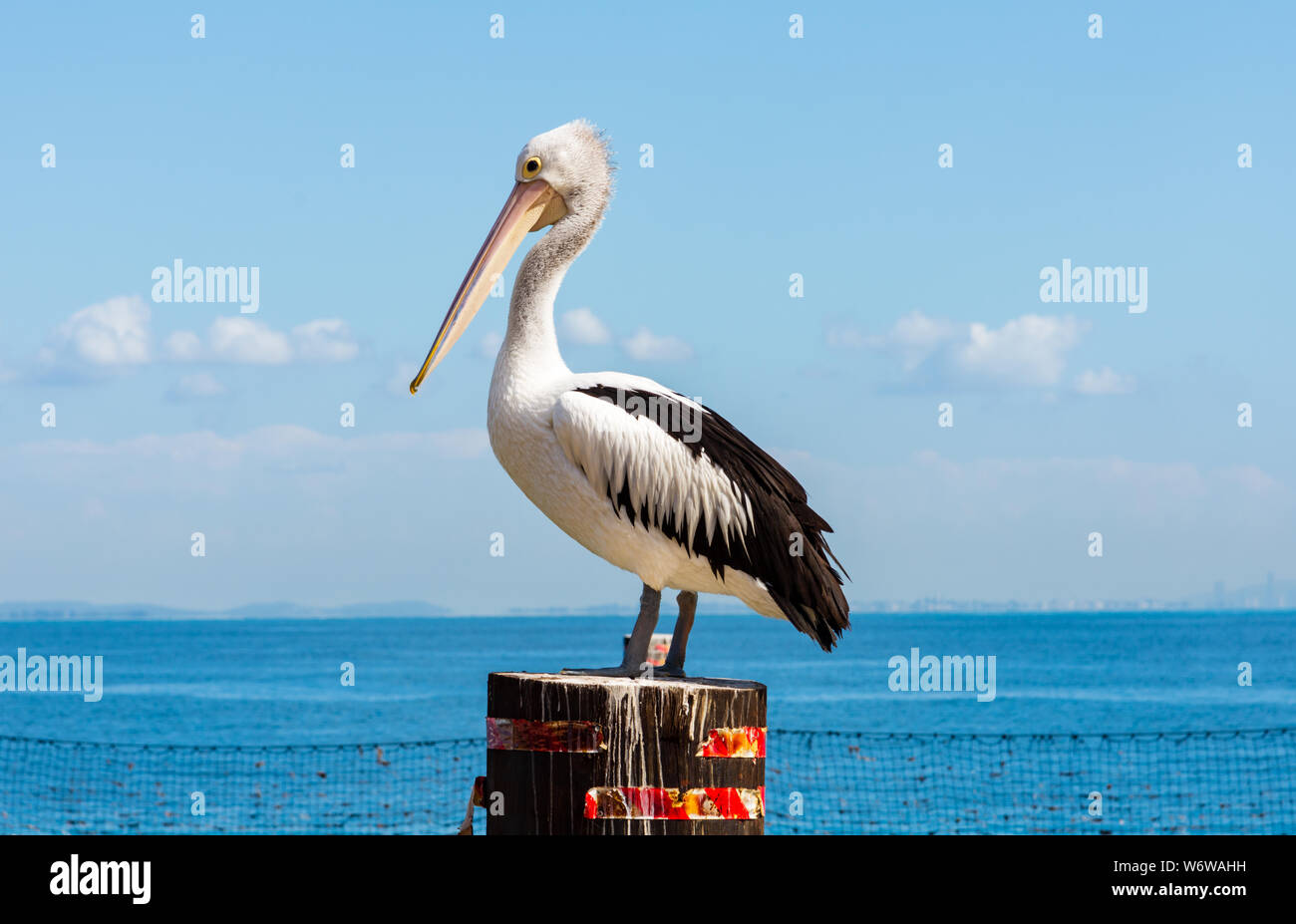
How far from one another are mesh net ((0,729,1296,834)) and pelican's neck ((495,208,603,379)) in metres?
11.7

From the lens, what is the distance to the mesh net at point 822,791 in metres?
20.5

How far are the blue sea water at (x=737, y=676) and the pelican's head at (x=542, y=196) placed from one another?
37.7 metres

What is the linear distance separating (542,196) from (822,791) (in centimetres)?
1799

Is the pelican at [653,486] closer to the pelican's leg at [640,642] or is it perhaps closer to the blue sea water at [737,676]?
the pelican's leg at [640,642]

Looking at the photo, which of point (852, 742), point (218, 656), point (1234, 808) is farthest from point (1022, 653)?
point (1234, 808)

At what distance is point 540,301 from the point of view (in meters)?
5.74

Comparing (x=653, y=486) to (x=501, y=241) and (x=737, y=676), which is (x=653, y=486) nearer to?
(x=501, y=241)

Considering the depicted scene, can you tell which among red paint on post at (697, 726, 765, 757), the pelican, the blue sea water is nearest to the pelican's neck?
the pelican

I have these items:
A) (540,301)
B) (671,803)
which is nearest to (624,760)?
(671,803)

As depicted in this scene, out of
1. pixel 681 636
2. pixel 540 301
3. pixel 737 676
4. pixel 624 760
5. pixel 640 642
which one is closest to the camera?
pixel 624 760

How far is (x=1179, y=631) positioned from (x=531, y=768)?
105 metres

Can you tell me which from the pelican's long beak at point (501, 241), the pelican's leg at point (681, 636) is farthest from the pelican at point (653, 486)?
the pelican's long beak at point (501, 241)
